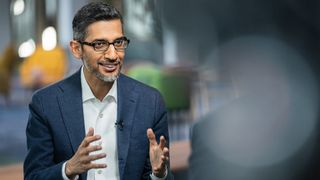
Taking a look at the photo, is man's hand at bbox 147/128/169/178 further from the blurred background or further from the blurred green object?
the blurred green object

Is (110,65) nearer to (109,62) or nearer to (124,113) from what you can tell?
(109,62)

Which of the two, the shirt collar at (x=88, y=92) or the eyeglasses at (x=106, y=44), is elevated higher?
the eyeglasses at (x=106, y=44)

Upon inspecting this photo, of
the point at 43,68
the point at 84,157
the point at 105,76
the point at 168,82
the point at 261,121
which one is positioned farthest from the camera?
the point at 168,82

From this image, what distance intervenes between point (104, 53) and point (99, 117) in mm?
153

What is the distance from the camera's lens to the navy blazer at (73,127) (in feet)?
3.64

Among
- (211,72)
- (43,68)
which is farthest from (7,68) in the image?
(211,72)

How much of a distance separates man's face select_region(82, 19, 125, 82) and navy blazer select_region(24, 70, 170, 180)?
9 centimetres

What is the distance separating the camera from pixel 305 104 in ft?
8.03

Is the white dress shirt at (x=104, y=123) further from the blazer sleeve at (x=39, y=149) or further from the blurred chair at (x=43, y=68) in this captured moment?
the blurred chair at (x=43, y=68)

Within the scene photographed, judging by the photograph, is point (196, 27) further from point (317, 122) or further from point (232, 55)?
point (317, 122)

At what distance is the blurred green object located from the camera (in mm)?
2748

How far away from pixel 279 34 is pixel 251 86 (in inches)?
12.9

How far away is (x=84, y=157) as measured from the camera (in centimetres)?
101

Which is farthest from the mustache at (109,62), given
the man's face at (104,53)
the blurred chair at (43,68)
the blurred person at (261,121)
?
the blurred chair at (43,68)
